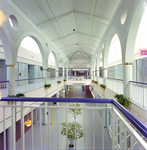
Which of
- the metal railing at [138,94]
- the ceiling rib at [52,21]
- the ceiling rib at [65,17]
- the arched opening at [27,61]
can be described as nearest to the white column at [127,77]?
the metal railing at [138,94]

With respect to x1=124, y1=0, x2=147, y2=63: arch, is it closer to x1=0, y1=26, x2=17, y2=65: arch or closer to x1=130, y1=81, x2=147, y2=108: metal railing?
x1=130, y1=81, x2=147, y2=108: metal railing

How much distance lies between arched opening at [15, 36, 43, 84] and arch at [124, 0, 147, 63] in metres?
6.45

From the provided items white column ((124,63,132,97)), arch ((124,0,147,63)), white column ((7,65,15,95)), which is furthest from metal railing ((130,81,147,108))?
white column ((7,65,15,95))

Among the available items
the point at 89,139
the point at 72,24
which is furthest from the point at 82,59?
the point at 89,139

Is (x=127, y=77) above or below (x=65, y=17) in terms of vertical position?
below

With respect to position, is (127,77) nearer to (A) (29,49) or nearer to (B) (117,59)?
(B) (117,59)

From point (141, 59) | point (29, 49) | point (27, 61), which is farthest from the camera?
point (29, 49)

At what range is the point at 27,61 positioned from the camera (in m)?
10.9

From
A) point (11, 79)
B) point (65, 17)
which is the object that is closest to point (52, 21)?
point (65, 17)

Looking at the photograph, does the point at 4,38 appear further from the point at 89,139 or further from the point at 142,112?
the point at 89,139

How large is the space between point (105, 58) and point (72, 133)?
5811 millimetres

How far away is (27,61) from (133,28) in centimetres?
928

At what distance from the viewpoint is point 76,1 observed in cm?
671

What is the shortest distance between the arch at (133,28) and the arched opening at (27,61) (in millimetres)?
6452
